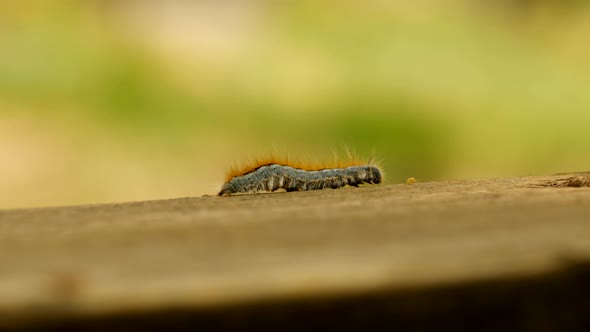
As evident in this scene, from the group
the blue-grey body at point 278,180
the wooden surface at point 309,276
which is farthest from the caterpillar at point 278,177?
the wooden surface at point 309,276

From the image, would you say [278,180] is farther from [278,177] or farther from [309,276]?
[309,276]

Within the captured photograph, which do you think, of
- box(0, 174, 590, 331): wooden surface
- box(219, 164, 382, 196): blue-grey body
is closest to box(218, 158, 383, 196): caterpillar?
box(219, 164, 382, 196): blue-grey body

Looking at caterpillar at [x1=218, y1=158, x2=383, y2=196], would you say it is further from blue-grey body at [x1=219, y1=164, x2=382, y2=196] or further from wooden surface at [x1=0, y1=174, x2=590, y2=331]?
wooden surface at [x1=0, y1=174, x2=590, y2=331]

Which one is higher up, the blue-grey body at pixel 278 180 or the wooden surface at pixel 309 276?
the blue-grey body at pixel 278 180

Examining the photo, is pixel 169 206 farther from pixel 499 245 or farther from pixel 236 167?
pixel 236 167

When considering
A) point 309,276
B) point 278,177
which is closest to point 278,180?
point 278,177

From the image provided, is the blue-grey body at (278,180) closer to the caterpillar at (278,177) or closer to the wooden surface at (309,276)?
the caterpillar at (278,177)

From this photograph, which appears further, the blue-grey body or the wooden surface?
the blue-grey body
